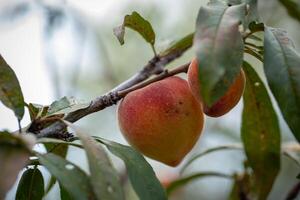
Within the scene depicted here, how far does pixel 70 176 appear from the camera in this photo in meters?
0.74

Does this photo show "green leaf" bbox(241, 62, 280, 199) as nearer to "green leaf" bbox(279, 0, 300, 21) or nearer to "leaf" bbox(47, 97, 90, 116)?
"green leaf" bbox(279, 0, 300, 21)

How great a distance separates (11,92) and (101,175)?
234 millimetres

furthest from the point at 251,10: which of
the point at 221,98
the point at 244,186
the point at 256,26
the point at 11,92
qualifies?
the point at 244,186

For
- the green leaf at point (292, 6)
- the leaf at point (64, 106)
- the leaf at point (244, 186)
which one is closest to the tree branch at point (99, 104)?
the leaf at point (64, 106)

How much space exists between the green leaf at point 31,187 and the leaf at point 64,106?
10 centimetres

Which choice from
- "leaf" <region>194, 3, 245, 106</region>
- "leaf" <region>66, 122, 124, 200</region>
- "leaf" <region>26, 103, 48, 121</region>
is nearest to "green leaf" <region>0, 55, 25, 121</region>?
"leaf" <region>26, 103, 48, 121</region>

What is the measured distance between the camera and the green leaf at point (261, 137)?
1171mm

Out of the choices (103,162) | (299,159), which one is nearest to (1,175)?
(103,162)

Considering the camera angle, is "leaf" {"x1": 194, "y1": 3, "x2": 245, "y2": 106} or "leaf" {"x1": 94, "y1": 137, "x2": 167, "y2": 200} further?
"leaf" {"x1": 94, "y1": 137, "x2": 167, "y2": 200}

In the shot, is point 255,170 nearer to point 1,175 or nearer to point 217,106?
point 217,106

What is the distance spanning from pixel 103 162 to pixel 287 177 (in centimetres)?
172

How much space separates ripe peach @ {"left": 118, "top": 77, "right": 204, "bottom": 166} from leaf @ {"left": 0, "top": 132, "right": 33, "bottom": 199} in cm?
32

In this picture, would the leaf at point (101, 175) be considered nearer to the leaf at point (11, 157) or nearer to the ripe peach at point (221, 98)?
the leaf at point (11, 157)

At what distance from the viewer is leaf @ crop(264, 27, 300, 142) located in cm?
83
